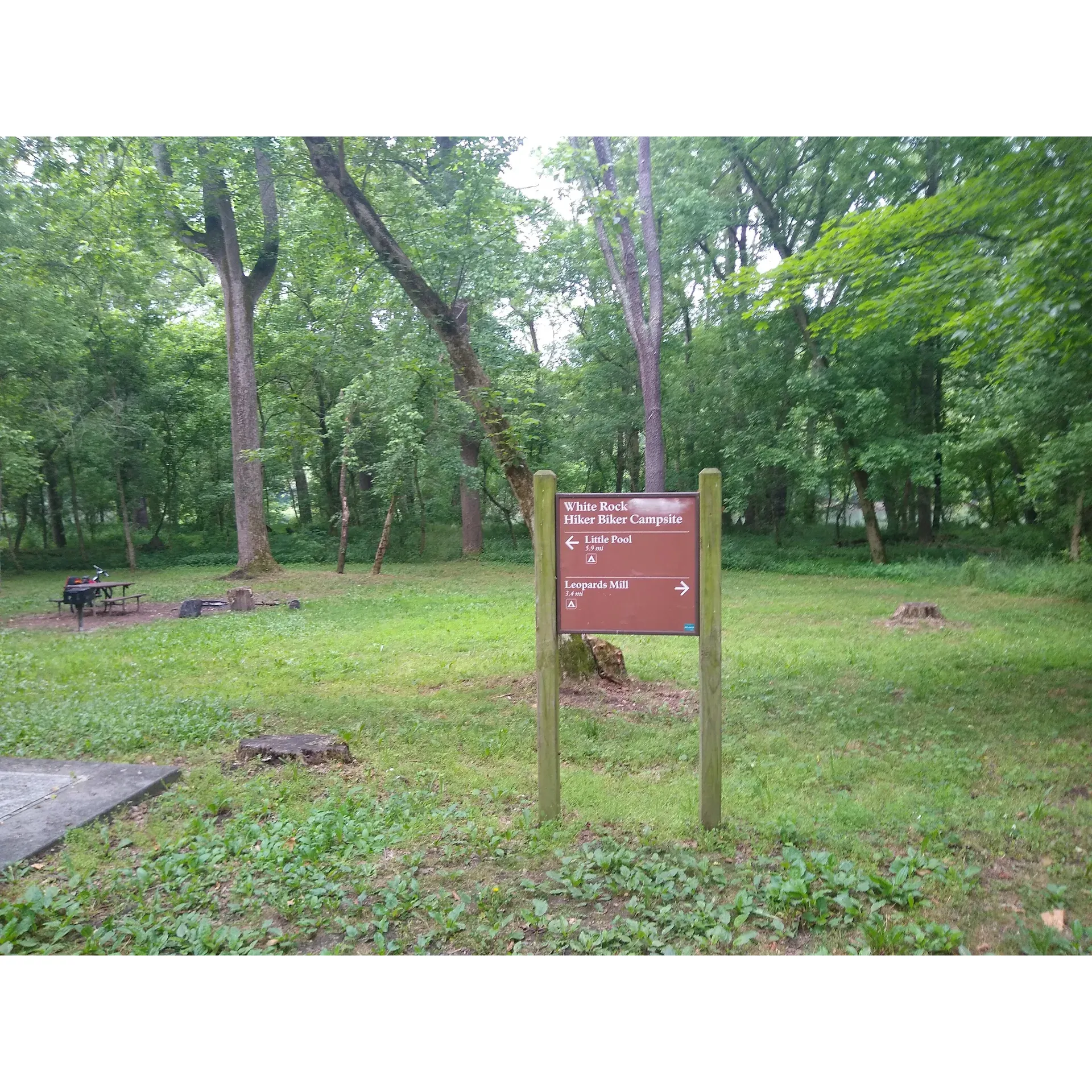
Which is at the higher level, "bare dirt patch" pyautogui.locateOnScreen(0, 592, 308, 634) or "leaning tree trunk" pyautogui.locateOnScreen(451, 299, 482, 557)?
"leaning tree trunk" pyautogui.locateOnScreen(451, 299, 482, 557)

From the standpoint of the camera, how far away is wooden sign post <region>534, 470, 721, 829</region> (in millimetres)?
3463

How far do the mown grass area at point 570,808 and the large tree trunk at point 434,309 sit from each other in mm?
1986

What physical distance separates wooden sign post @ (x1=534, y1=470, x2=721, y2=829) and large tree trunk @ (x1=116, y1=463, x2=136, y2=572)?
1882 centimetres

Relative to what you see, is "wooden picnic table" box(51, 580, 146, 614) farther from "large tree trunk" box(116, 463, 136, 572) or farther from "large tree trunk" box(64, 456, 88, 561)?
"large tree trunk" box(64, 456, 88, 561)

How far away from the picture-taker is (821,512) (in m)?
19.8

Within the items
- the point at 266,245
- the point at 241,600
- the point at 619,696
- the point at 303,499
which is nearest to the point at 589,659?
the point at 619,696

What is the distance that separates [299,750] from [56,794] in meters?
1.28

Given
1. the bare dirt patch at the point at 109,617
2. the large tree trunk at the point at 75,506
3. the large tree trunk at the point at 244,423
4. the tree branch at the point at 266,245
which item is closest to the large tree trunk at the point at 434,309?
the bare dirt patch at the point at 109,617

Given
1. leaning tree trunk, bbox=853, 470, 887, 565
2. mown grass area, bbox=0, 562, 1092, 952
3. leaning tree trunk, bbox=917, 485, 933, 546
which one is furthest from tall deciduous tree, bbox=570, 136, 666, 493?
leaning tree trunk, bbox=917, 485, 933, 546

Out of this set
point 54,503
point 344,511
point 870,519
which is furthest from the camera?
point 54,503

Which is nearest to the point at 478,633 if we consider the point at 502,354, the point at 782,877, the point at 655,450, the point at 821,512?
the point at 655,450

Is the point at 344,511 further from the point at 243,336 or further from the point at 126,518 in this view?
the point at 126,518

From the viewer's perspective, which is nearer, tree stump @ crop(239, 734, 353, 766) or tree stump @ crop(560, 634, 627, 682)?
tree stump @ crop(239, 734, 353, 766)

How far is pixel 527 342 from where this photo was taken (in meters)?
20.8
